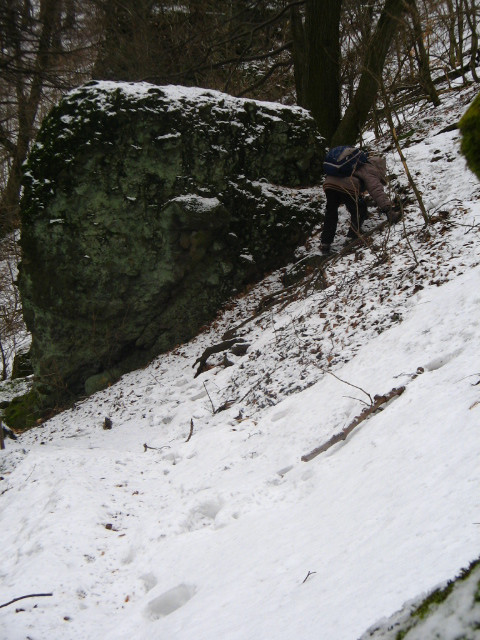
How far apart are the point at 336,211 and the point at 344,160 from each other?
71cm

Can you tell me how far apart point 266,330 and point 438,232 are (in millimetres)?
2378

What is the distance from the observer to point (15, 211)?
13531 mm

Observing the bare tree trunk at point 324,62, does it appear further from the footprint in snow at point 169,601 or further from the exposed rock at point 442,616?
the exposed rock at point 442,616

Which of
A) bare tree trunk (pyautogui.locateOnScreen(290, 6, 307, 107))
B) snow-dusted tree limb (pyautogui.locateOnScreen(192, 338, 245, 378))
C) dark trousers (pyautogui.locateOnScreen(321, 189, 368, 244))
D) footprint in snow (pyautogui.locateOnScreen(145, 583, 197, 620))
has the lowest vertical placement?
footprint in snow (pyautogui.locateOnScreen(145, 583, 197, 620))

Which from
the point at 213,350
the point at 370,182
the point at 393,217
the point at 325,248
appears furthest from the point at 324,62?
the point at 213,350

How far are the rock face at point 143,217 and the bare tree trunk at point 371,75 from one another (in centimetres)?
106

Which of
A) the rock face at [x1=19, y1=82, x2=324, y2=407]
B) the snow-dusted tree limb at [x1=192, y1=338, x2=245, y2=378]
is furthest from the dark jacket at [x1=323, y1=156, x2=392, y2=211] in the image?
the snow-dusted tree limb at [x1=192, y1=338, x2=245, y2=378]

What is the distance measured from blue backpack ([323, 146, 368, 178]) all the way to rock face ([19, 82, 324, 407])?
4.99ft

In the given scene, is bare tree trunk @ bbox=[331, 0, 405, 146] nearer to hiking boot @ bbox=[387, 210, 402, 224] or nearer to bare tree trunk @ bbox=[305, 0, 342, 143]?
bare tree trunk @ bbox=[305, 0, 342, 143]

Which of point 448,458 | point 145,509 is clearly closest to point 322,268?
point 145,509

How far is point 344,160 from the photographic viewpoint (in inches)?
252

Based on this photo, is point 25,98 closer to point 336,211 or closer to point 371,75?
point 371,75

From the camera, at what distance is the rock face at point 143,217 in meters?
7.33

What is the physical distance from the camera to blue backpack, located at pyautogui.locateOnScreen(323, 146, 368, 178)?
6395 mm
